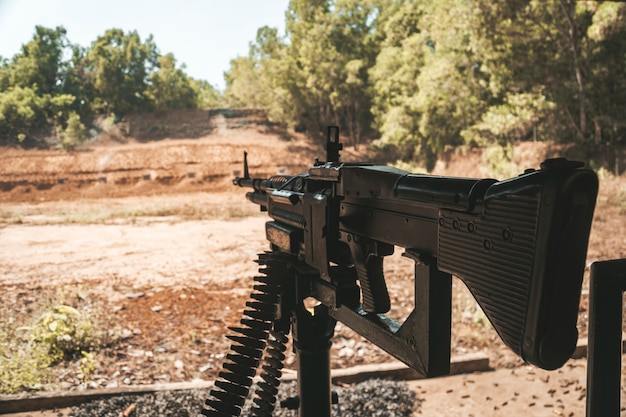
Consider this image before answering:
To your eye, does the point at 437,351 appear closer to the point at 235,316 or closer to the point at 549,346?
the point at 549,346

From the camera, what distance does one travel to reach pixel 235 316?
379cm

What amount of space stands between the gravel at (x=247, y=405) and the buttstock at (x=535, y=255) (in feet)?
6.26

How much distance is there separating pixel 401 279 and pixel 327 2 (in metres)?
9.46

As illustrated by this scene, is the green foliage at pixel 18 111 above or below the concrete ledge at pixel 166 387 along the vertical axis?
above

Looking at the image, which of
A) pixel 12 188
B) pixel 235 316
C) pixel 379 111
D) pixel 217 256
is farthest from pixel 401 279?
pixel 379 111

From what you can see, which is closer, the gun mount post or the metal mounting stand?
the gun mount post

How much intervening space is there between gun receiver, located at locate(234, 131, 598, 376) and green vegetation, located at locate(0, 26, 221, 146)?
21.0 ft

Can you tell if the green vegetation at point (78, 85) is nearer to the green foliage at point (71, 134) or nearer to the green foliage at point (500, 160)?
the green foliage at point (71, 134)

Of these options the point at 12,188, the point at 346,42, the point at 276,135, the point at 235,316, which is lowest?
the point at 235,316

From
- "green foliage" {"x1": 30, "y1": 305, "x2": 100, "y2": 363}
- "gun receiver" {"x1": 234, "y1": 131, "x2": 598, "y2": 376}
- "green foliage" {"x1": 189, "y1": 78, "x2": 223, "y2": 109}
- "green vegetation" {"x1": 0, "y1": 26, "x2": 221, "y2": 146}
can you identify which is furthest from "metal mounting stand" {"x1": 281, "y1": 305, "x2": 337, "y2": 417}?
"green foliage" {"x1": 189, "y1": 78, "x2": 223, "y2": 109}

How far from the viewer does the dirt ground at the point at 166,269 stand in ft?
8.84

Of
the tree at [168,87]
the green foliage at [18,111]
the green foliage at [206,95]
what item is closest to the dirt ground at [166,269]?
the green foliage at [18,111]

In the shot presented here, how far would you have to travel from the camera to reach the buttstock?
0.59 metres

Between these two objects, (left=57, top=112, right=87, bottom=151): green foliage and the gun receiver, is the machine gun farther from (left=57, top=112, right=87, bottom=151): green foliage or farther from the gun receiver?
(left=57, top=112, right=87, bottom=151): green foliage
